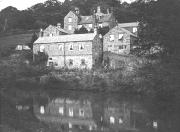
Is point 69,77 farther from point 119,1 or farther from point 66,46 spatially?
point 119,1

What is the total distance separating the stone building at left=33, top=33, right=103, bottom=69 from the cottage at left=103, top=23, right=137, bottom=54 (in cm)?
150

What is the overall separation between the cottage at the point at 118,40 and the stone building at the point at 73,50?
4.94 feet

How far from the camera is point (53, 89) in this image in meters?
50.9

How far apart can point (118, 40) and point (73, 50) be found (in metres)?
8.52

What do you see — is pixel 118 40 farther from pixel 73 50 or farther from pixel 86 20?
pixel 86 20

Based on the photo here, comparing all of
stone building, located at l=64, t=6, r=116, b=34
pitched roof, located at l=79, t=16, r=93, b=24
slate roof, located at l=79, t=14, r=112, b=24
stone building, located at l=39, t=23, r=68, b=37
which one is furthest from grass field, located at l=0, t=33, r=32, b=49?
slate roof, located at l=79, t=14, r=112, b=24

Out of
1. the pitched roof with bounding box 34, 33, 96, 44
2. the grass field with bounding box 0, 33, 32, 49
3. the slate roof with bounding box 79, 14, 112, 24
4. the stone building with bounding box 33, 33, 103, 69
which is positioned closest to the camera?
the stone building with bounding box 33, 33, 103, 69

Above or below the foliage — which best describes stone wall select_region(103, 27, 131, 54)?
above

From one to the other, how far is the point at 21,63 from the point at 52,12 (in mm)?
42645

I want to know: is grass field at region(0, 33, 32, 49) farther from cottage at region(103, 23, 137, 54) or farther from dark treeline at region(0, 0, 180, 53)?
cottage at region(103, 23, 137, 54)

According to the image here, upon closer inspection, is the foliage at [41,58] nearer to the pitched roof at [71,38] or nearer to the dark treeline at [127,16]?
the pitched roof at [71,38]

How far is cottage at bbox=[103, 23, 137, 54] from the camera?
60.6m

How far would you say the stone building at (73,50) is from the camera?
58.8m

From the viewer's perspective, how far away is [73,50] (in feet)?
198
